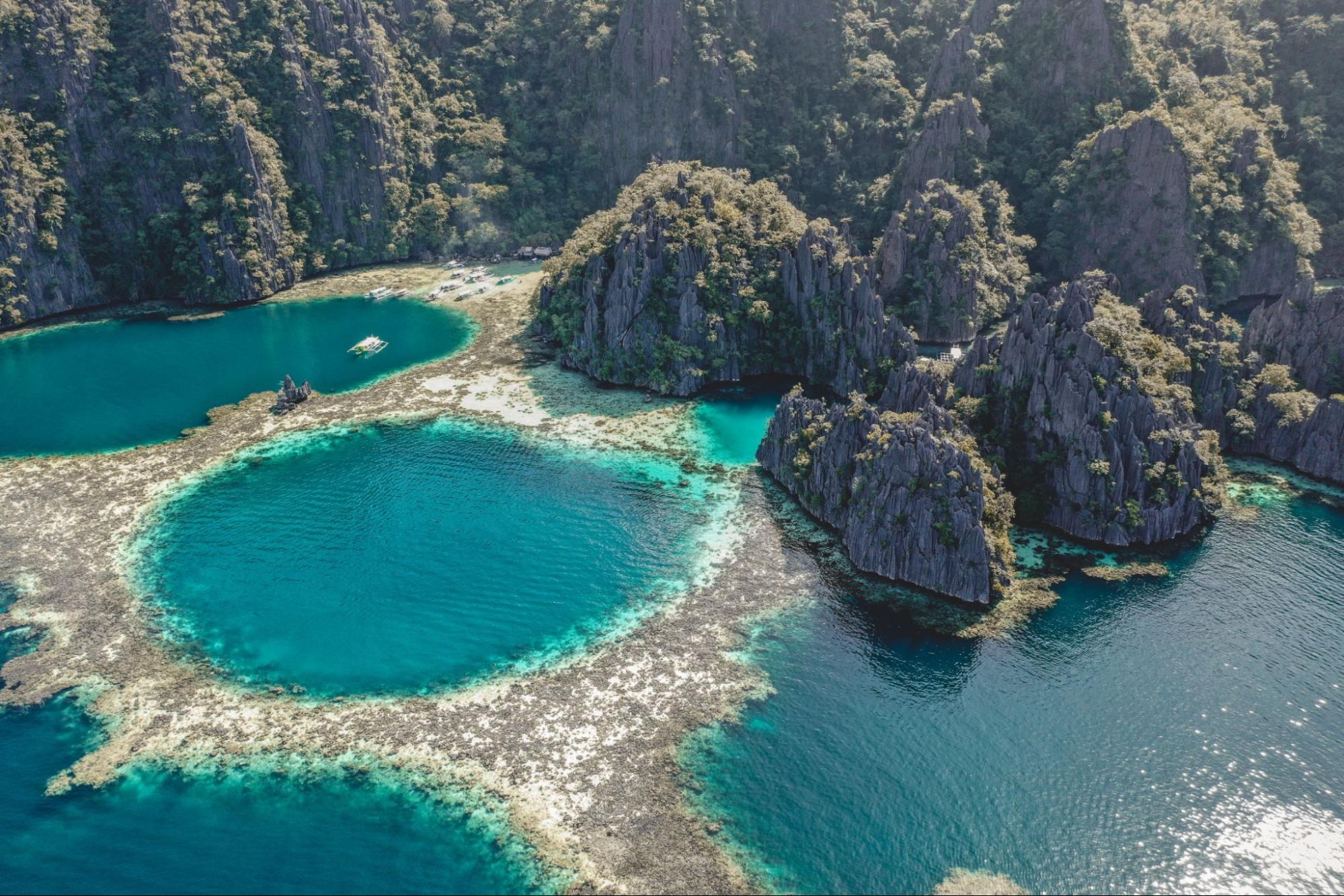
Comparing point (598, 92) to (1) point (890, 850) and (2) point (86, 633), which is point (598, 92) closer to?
(2) point (86, 633)

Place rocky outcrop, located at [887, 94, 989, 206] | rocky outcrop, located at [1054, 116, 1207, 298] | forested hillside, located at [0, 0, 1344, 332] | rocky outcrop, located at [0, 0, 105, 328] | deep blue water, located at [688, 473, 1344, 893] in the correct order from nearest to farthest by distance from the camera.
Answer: deep blue water, located at [688, 473, 1344, 893] < rocky outcrop, located at [1054, 116, 1207, 298] < forested hillside, located at [0, 0, 1344, 332] < rocky outcrop, located at [0, 0, 105, 328] < rocky outcrop, located at [887, 94, 989, 206]

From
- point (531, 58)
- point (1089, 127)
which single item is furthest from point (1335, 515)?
point (531, 58)

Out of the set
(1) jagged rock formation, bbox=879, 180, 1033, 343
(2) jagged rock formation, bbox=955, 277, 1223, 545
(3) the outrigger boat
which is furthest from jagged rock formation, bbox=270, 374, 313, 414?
(2) jagged rock formation, bbox=955, 277, 1223, 545

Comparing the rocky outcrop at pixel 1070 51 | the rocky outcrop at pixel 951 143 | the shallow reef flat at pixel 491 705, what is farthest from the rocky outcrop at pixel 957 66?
the shallow reef flat at pixel 491 705

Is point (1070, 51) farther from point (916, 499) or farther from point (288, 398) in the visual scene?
point (288, 398)

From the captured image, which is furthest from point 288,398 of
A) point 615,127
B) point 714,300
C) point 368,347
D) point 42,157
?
point 615,127

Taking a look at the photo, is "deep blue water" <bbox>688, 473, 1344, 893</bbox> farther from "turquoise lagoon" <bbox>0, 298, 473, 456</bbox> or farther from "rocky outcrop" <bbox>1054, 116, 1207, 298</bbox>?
"turquoise lagoon" <bbox>0, 298, 473, 456</bbox>
